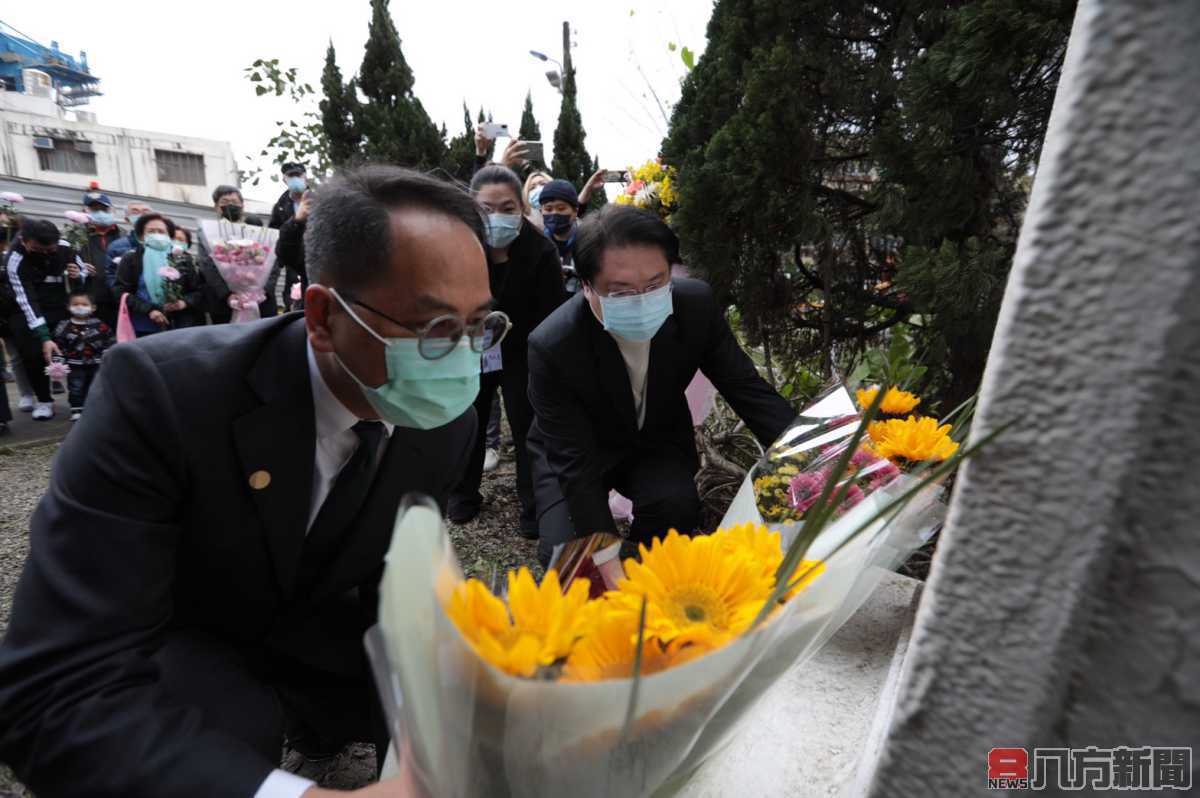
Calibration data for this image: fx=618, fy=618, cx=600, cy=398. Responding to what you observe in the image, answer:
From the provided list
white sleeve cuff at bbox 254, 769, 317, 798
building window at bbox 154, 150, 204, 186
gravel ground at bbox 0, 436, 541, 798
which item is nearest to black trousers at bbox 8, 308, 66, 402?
gravel ground at bbox 0, 436, 541, 798

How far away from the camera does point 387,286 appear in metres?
1.39

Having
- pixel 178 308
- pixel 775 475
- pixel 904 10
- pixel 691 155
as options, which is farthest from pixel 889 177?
pixel 178 308

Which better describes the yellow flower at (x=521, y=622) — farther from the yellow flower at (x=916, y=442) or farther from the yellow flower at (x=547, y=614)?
the yellow flower at (x=916, y=442)

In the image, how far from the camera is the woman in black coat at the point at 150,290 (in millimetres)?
5242

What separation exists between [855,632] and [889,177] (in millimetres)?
1607

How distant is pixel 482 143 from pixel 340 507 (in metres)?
3.50

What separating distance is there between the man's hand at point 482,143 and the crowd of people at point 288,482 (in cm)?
222

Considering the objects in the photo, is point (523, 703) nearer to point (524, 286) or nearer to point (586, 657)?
point (586, 657)

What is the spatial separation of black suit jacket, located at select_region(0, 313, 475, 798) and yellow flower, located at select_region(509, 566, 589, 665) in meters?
0.80

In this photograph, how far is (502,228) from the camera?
337 cm

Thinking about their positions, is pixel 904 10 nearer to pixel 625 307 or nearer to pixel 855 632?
pixel 625 307

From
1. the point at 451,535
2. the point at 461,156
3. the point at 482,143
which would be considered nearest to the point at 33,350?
the point at 482,143

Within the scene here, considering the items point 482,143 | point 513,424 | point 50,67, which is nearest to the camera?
point 513,424

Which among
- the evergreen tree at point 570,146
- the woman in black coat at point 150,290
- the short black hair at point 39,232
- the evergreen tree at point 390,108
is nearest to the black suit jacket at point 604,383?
the woman in black coat at point 150,290
